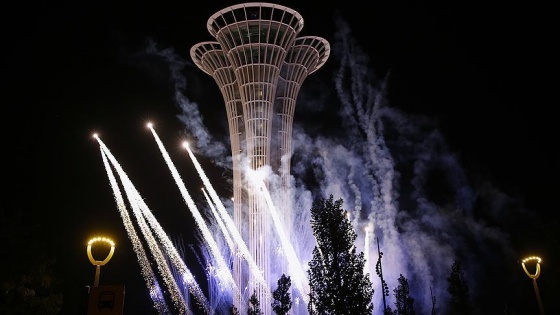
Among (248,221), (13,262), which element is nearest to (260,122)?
(248,221)

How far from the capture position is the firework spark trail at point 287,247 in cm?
3597

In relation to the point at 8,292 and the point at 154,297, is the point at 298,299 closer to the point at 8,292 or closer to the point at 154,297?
the point at 154,297

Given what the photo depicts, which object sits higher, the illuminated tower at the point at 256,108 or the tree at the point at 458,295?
the illuminated tower at the point at 256,108

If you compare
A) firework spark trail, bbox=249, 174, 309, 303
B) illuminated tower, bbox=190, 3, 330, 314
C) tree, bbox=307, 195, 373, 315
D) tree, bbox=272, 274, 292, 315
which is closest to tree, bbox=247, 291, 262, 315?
tree, bbox=272, 274, 292, 315

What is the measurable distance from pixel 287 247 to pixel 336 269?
14138 millimetres

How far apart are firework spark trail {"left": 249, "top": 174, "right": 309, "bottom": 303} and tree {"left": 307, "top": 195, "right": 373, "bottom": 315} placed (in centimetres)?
1255

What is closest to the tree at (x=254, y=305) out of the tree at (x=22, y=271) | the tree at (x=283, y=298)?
the tree at (x=283, y=298)

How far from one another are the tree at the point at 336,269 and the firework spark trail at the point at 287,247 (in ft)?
41.2

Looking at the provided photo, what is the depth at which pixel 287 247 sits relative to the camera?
36.6 metres

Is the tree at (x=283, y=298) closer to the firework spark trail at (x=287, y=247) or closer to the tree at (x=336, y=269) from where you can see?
the firework spark trail at (x=287, y=247)

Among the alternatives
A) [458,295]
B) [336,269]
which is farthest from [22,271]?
[458,295]

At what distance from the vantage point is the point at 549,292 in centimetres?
3247

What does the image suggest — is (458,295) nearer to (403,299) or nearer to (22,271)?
(403,299)

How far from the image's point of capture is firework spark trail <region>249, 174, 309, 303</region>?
1416 inches
